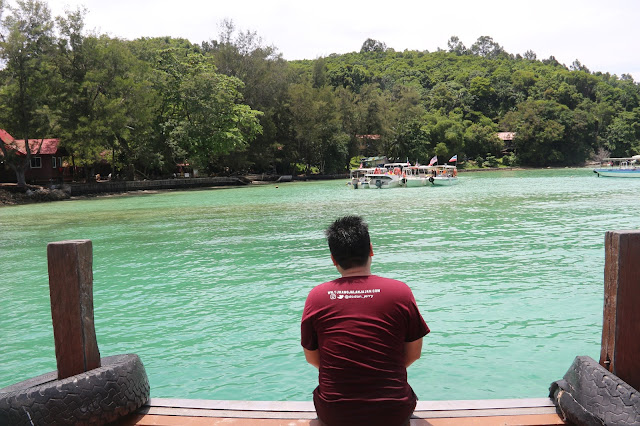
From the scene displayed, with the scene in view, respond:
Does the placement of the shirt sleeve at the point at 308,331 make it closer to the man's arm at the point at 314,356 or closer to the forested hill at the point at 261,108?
the man's arm at the point at 314,356

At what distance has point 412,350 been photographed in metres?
3.08

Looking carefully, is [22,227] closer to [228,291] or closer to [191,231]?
[191,231]

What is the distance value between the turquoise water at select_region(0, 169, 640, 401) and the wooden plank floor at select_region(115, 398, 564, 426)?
225cm

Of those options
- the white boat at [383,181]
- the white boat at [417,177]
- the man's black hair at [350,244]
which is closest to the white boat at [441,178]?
the white boat at [417,177]

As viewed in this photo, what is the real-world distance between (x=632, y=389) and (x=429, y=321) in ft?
16.7

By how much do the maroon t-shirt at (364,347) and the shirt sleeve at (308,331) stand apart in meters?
0.03

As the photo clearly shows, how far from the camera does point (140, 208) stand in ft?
109

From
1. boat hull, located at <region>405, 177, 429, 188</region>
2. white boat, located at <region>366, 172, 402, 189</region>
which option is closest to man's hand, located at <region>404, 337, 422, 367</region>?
white boat, located at <region>366, 172, 402, 189</region>

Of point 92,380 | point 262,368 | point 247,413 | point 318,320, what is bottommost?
point 262,368

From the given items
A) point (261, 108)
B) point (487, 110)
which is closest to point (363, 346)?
point (261, 108)

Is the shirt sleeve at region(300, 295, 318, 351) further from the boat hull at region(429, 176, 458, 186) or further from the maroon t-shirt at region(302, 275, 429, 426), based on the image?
the boat hull at region(429, 176, 458, 186)

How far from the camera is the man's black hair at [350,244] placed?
3.11m

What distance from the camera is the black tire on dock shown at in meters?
3.27

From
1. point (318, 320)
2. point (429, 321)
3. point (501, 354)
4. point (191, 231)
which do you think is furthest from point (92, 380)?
point (191, 231)
